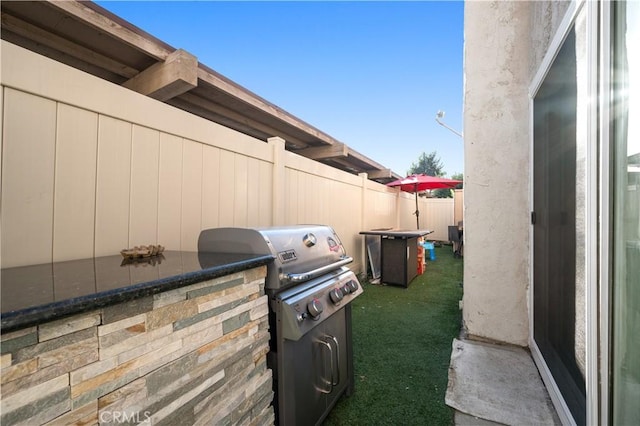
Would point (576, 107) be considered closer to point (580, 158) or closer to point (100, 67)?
point (580, 158)

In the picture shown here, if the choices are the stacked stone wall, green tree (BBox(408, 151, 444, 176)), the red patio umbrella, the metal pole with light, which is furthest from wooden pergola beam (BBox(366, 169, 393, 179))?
green tree (BBox(408, 151, 444, 176))

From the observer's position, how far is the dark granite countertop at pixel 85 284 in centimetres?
63

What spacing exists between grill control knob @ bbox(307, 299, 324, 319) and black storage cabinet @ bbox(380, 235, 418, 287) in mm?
3780

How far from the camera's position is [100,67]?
224 cm

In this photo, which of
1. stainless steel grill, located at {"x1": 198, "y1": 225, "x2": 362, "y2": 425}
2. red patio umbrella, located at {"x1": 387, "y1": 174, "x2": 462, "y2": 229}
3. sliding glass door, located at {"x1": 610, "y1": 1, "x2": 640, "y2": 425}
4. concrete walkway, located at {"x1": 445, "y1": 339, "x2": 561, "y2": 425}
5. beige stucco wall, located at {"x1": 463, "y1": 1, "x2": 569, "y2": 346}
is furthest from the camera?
red patio umbrella, located at {"x1": 387, "y1": 174, "x2": 462, "y2": 229}

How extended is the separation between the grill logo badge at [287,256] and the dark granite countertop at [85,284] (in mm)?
154

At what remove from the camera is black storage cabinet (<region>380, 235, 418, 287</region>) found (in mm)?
5047

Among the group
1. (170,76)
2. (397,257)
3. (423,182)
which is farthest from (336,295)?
(423,182)

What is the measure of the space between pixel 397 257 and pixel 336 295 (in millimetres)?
3647

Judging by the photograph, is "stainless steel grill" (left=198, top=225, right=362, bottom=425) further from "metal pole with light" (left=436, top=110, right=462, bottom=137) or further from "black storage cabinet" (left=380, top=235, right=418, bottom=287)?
"metal pole with light" (left=436, top=110, right=462, bottom=137)

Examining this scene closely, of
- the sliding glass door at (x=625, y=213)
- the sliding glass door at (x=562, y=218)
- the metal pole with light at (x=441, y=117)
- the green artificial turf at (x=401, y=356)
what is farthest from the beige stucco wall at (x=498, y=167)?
the metal pole with light at (x=441, y=117)

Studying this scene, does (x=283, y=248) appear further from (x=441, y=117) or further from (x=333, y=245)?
(x=441, y=117)

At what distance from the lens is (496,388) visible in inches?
84.0

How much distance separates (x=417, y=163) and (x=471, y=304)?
28985 mm
